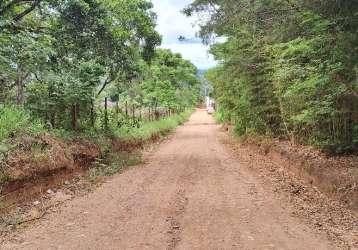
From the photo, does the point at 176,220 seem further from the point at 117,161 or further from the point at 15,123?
the point at 117,161

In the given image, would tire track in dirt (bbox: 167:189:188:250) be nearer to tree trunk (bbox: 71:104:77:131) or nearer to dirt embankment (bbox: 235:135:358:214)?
dirt embankment (bbox: 235:135:358:214)

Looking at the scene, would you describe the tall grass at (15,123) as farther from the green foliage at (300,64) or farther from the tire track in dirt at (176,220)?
the green foliage at (300,64)

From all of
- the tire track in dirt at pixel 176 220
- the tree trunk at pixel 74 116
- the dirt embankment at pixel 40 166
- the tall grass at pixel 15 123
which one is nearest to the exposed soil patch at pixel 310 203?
the tire track in dirt at pixel 176 220

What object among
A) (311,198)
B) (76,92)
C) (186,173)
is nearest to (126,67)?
(76,92)

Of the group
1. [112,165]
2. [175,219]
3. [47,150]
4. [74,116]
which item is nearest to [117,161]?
[112,165]

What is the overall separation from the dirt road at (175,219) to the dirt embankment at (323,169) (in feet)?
3.46

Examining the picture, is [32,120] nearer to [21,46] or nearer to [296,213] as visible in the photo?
[21,46]

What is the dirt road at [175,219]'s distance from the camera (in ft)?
20.0

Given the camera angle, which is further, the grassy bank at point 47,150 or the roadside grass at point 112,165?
Result: the roadside grass at point 112,165

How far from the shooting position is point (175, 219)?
23.8 ft

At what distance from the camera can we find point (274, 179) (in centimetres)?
1115

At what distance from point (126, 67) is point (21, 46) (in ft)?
18.0

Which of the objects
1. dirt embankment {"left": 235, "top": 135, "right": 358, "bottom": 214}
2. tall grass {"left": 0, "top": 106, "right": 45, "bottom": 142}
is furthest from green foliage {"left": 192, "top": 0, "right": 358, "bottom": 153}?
tall grass {"left": 0, "top": 106, "right": 45, "bottom": 142}

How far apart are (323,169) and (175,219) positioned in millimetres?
4049
